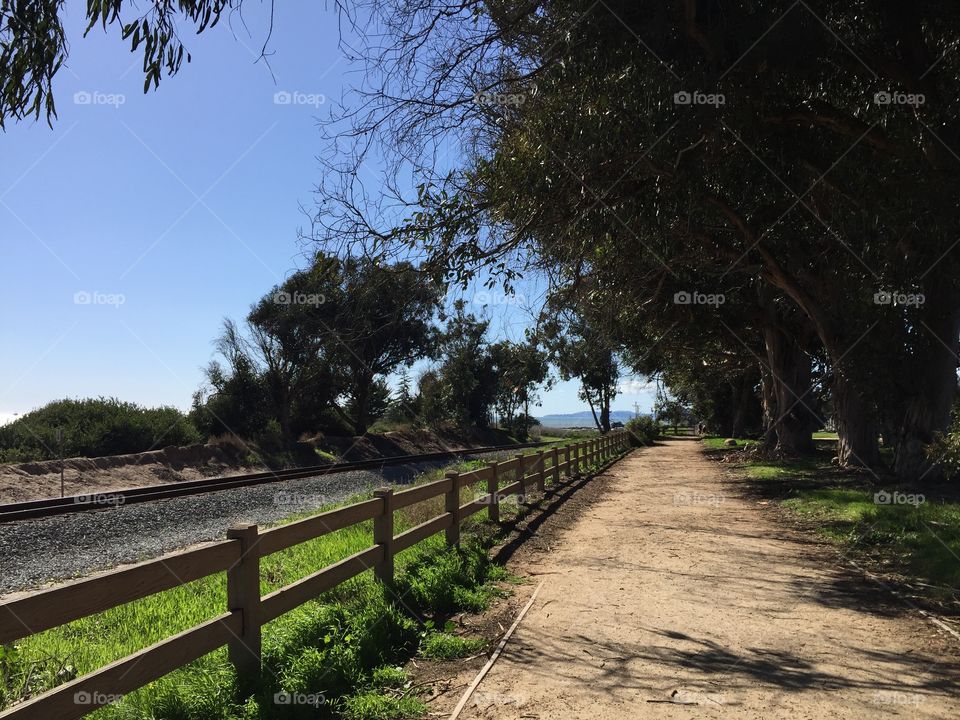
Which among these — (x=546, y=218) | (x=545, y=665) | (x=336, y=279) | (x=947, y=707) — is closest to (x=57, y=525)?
(x=336, y=279)

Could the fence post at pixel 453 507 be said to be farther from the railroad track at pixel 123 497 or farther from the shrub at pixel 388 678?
the railroad track at pixel 123 497

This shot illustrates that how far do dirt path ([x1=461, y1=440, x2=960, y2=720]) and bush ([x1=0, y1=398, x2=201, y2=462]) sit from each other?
21.7 meters

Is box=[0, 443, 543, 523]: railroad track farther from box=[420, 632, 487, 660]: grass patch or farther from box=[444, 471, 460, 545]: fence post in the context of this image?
box=[420, 632, 487, 660]: grass patch

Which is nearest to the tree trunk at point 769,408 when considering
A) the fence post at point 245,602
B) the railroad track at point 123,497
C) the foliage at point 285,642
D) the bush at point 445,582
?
the railroad track at point 123,497

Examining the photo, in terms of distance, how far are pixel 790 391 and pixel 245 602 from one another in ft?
83.6

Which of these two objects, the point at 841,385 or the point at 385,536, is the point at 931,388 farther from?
the point at 385,536

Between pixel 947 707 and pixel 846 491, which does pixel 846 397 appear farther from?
pixel 947 707

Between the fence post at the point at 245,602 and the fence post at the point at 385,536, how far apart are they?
7.71ft

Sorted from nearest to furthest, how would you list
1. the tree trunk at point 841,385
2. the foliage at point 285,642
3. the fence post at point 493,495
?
the foliage at point 285,642
the fence post at point 493,495
the tree trunk at point 841,385

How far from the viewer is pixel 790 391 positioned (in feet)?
89.4

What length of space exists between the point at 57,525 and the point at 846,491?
14.6 meters

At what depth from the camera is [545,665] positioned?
5.62 metres

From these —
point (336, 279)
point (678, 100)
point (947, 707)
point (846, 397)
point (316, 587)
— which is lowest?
point (947, 707)

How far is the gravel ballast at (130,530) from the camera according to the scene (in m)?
9.80
